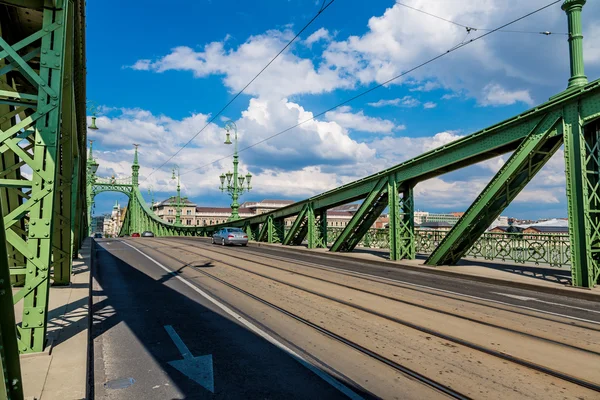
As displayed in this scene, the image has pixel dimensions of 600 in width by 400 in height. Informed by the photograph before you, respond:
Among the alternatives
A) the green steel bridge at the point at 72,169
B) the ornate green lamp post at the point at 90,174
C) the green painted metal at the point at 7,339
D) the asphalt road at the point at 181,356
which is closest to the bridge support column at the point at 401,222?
the green steel bridge at the point at 72,169

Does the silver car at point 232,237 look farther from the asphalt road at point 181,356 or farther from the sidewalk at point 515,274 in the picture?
the asphalt road at point 181,356

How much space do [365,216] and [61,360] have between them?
659 inches

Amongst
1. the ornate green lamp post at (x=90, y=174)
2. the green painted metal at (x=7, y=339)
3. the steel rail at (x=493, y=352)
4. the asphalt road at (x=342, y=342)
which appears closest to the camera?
the green painted metal at (x=7, y=339)

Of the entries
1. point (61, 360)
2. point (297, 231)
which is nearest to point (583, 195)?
point (61, 360)

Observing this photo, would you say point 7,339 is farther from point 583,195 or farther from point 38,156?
point 583,195

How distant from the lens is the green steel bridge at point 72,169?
4367 mm

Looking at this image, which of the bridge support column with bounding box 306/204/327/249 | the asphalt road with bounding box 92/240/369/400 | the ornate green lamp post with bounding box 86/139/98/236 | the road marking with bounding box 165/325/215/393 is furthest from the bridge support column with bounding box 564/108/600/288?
the ornate green lamp post with bounding box 86/139/98/236

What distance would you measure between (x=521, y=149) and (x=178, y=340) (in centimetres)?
1125

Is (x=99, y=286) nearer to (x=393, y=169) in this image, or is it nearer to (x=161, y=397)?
(x=161, y=397)

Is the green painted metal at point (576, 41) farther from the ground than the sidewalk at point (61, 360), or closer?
farther from the ground

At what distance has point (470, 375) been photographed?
442cm

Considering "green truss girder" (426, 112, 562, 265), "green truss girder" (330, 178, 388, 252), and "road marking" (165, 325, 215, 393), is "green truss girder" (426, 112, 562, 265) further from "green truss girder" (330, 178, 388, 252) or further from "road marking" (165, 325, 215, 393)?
"road marking" (165, 325, 215, 393)

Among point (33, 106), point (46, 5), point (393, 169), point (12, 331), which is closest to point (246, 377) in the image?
point (12, 331)

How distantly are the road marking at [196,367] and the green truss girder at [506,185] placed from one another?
1098 centimetres
